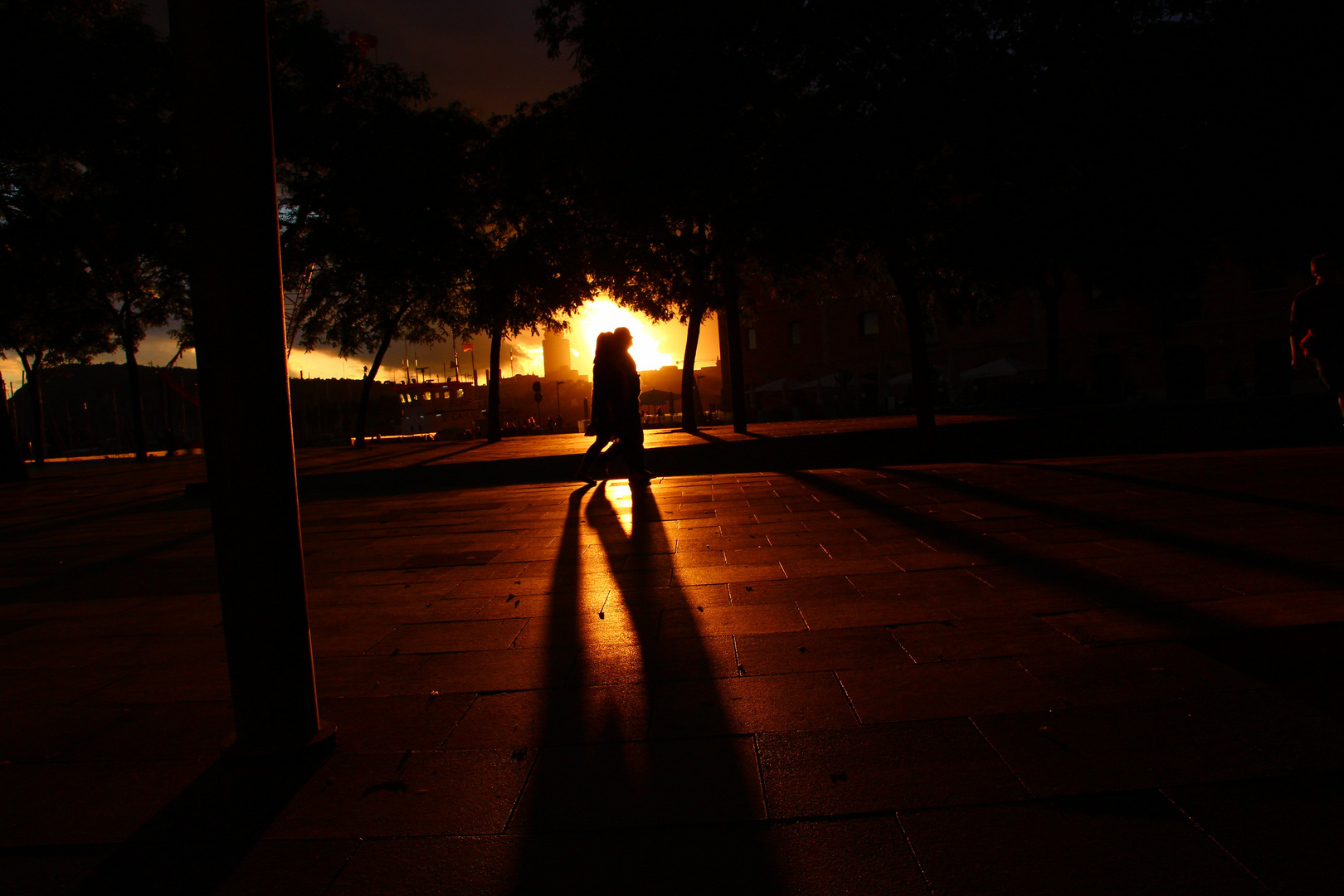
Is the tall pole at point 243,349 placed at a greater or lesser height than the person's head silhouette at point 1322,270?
lesser

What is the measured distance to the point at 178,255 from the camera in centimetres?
2031

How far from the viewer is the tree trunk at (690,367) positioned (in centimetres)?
2447

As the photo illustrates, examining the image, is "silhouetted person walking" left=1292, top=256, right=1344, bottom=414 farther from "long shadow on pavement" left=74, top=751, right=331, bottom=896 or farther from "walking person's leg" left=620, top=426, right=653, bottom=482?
"long shadow on pavement" left=74, top=751, right=331, bottom=896

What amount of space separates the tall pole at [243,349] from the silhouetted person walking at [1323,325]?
905 centimetres

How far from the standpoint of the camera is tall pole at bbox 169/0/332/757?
2375mm

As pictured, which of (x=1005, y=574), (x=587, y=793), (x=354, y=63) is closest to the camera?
(x=587, y=793)

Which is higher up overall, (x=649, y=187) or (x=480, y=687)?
(x=649, y=187)

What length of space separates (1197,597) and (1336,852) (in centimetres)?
223

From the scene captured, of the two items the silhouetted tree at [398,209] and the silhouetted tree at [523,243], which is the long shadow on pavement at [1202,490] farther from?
the silhouetted tree at [523,243]

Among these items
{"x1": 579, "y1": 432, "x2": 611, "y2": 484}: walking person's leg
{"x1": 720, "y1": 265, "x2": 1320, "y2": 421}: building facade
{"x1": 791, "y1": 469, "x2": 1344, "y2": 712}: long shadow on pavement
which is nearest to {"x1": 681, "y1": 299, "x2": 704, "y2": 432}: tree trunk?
{"x1": 720, "y1": 265, "x2": 1320, "y2": 421}: building facade

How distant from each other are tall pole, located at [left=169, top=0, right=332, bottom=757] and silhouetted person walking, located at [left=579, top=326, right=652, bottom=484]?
24.7 feet

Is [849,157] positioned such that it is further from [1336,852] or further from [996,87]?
[1336,852]

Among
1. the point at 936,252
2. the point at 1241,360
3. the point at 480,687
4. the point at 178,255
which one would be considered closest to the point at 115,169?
the point at 178,255

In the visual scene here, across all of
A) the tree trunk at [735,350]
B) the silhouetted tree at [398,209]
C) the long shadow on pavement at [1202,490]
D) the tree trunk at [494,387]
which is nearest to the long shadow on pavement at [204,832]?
the long shadow on pavement at [1202,490]
